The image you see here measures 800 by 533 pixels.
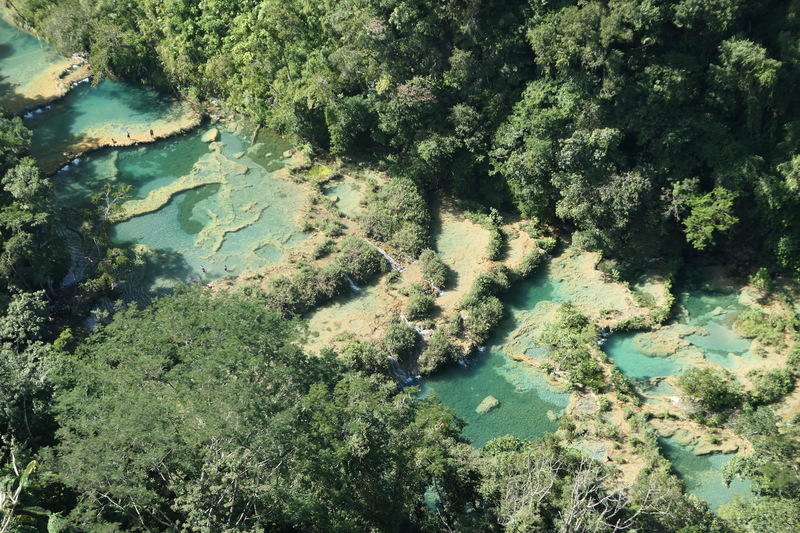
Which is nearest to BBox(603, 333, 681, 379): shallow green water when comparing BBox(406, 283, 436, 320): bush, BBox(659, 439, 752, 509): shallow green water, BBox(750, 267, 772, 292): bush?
BBox(659, 439, 752, 509): shallow green water

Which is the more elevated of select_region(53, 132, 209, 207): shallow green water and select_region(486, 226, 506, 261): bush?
select_region(53, 132, 209, 207): shallow green water

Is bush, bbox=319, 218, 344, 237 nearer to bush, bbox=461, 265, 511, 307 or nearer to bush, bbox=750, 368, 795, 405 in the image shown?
bush, bbox=461, 265, 511, 307

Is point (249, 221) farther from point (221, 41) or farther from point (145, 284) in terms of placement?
point (221, 41)

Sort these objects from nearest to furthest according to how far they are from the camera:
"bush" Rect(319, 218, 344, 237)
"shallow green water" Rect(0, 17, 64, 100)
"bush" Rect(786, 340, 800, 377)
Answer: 1. "bush" Rect(786, 340, 800, 377)
2. "bush" Rect(319, 218, 344, 237)
3. "shallow green water" Rect(0, 17, 64, 100)

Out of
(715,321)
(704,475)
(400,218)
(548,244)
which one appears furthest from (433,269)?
(704,475)

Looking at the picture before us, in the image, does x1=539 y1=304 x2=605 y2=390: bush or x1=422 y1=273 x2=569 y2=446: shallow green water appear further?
x1=539 y1=304 x2=605 y2=390: bush

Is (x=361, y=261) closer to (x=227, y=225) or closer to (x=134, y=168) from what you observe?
(x=227, y=225)

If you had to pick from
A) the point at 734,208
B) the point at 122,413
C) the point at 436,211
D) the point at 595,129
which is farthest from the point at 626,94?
the point at 122,413
